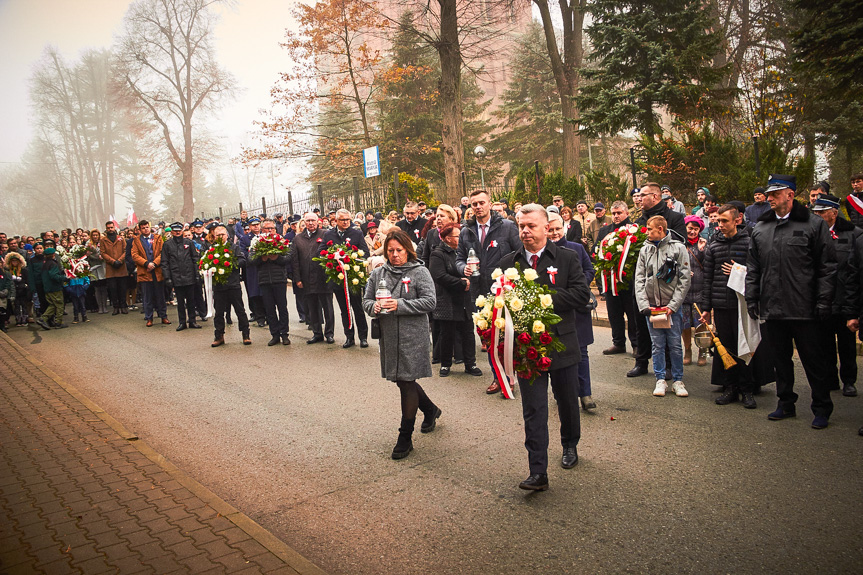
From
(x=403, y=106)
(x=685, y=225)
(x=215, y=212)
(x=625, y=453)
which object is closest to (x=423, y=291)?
(x=625, y=453)

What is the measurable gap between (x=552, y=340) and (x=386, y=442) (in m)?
2.47

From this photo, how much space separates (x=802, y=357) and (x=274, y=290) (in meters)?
9.54

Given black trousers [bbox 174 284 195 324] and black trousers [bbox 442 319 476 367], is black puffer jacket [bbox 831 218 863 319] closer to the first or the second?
black trousers [bbox 442 319 476 367]

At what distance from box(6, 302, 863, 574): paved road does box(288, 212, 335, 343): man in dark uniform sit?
11.0ft

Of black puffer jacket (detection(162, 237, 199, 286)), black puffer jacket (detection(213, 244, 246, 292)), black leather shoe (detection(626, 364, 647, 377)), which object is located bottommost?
black leather shoe (detection(626, 364, 647, 377))

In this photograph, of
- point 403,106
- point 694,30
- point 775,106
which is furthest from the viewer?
point 403,106

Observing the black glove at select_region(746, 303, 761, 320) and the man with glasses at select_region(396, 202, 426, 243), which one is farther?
the man with glasses at select_region(396, 202, 426, 243)

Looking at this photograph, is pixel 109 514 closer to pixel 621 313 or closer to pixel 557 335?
pixel 557 335

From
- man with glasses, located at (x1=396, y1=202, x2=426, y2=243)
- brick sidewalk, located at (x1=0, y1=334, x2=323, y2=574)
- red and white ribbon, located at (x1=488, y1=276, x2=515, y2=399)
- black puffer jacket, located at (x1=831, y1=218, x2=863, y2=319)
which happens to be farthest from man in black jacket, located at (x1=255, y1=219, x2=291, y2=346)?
black puffer jacket, located at (x1=831, y1=218, x2=863, y2=319)

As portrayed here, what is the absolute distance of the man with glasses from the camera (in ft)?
46.6

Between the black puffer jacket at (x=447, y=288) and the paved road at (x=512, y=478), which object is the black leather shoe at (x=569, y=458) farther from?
the black puffer jacket at (x=447, y=288)

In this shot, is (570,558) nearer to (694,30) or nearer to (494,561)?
(494,561)

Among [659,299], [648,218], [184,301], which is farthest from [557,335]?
[184,301]

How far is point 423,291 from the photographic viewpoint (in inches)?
251
